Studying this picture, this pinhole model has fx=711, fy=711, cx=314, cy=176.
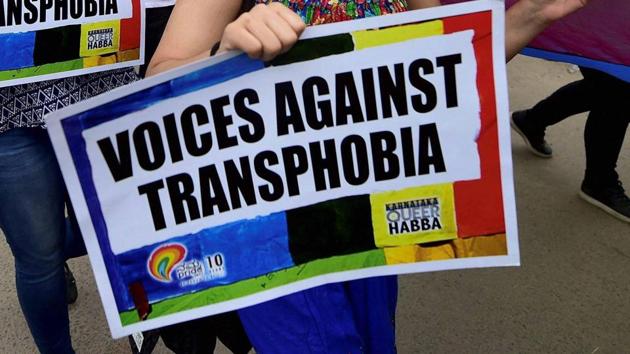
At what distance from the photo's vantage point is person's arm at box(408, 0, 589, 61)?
1.23 m

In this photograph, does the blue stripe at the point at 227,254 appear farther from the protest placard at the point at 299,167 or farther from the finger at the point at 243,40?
the finger at the point at 243,40

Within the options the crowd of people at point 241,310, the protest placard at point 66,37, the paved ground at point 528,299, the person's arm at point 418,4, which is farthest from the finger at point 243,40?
the paved ground at point 528,299

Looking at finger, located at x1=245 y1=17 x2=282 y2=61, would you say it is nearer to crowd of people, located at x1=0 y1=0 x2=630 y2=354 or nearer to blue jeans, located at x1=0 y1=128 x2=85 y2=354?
crowd of people, located at x1=0 y1=0 x2=630 y2=354

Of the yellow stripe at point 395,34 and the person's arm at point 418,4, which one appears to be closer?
the yellow stripe at point 395,34

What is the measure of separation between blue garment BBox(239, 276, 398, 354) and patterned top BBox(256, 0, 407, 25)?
0.48 m

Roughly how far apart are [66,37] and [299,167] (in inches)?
32.0

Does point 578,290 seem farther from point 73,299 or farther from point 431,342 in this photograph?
point 73,299

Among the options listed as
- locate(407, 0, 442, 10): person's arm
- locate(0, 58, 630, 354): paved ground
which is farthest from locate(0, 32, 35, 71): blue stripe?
locate(0, 58, 630, 354): paved ground

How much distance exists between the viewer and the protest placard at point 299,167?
1.13m

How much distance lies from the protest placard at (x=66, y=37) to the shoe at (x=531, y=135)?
2318 millimetres

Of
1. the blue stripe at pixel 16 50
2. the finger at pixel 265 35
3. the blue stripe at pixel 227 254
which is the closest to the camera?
the finger at pixel 265 35

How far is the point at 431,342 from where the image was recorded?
249cm

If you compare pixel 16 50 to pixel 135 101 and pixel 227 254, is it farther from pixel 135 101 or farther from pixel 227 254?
pixel 227 254

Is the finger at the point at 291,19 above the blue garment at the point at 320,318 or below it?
above
